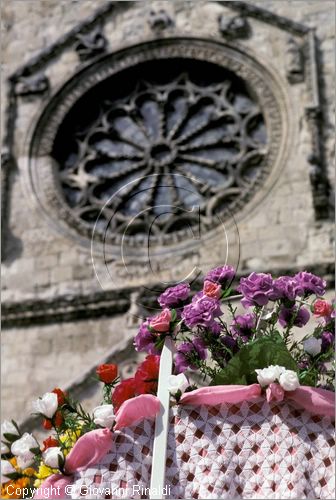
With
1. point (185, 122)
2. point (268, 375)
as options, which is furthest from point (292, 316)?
point (185, 122)

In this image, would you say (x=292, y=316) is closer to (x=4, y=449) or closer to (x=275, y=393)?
(x=275, y=393)

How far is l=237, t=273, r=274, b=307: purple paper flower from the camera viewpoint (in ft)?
15.0

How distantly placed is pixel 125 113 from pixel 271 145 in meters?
2.13

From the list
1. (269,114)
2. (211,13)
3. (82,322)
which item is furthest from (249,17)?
(82,322)

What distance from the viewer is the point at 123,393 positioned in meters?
4.27

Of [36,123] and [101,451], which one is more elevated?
[36,123]

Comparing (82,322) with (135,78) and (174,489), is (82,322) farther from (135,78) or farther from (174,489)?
(174,489)

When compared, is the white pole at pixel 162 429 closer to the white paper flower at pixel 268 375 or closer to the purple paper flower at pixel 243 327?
the white paper flower at pixel 268 375

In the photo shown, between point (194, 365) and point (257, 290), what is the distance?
417 mm

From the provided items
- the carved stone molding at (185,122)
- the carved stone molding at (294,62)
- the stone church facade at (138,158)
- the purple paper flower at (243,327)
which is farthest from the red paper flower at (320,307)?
the carved stone molding at (294,62)

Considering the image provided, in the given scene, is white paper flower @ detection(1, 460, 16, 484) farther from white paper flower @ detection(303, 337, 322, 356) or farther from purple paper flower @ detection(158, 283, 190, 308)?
white paper flower @ detection(303, 337, 322, 356)

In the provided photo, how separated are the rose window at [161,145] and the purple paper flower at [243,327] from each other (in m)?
6.74

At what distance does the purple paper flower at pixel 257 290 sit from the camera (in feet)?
15.0

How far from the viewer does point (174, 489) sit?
3.87 metres
